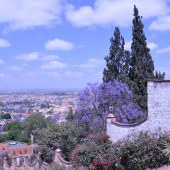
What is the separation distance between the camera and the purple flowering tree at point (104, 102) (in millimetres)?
25750

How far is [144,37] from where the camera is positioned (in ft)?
90.8

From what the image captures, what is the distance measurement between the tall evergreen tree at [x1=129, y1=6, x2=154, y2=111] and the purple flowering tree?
1.33 meters

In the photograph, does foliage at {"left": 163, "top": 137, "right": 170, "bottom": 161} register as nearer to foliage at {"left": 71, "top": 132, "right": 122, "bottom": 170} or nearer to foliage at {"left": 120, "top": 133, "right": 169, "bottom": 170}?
foliage at {"left": 120, "top": 133, "right": 169, "bottom": 170}

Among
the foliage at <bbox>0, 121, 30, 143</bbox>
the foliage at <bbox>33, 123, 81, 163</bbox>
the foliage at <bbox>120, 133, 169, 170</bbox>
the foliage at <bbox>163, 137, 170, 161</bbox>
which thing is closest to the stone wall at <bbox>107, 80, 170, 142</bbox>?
the foliage at <bbox>120, 133, 169, 170</bbox>

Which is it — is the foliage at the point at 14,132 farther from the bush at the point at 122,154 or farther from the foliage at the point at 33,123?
the bush at the point at 122,154

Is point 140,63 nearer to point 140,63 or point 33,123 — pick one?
point 140,63

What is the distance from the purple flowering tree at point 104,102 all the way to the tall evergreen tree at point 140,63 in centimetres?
133

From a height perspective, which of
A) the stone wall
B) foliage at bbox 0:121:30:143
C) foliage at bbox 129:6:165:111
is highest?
foliage at bbox 129:6:165:111

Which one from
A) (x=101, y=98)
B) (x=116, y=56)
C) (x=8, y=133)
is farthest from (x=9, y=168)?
(x=8, y=133)

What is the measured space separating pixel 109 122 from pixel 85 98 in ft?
28.3

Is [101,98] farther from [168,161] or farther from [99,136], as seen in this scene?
[168,161]

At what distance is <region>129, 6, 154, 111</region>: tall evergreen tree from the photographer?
27078 mm

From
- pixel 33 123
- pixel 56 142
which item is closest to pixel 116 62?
pixel 56 142

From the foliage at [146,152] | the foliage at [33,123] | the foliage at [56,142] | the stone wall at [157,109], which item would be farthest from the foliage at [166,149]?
the foliage at [33,123]
